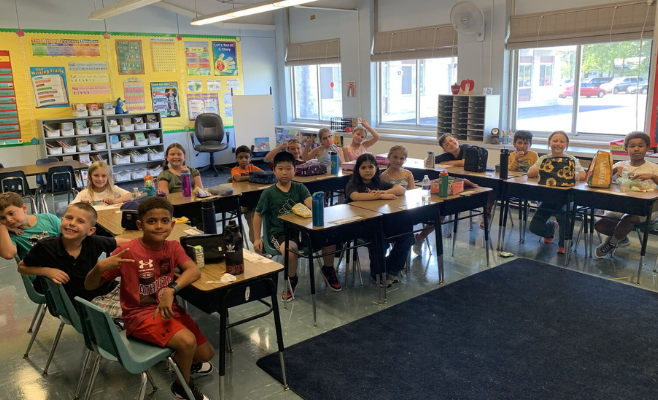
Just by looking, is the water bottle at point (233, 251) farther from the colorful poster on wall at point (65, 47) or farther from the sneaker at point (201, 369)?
the colorful poster on wall at point (65, 47)

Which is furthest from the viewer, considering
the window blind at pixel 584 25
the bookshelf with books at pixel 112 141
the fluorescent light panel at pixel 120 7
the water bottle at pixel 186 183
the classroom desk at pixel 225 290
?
the bookshelf with books at pixel 112 141

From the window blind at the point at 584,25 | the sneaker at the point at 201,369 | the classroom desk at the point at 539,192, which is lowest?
the sneaker at the point at 201,369

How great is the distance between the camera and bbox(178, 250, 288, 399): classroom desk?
106 inches

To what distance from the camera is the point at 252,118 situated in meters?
10.6

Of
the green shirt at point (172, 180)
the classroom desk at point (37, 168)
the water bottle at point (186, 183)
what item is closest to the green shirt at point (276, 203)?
the water bottle at point (186, 183)

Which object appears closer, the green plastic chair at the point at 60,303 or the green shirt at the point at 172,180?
the green plastic chair at the point at 60,303

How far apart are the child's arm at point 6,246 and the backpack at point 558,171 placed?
4.30m

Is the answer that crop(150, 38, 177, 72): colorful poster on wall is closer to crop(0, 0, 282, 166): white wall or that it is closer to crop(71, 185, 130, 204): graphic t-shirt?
crop(0, 0, 282, 166): white wall

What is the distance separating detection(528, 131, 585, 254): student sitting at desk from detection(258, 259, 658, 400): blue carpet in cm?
87

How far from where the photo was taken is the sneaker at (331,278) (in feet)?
14.6

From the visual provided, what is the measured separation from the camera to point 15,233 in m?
3.39

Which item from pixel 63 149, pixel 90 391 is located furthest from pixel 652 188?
pixel 63 149

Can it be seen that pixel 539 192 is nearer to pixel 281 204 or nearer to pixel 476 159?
pixel 476 159

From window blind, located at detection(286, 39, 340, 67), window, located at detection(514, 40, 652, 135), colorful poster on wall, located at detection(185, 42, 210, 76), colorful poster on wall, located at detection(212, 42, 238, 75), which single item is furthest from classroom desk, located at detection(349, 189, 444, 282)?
colorful poster on wall, located at detection(212, 42, 238, 75)
